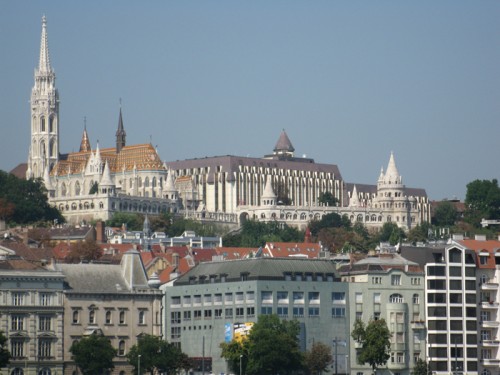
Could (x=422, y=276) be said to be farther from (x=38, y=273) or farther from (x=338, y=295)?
(x=38, y=273)

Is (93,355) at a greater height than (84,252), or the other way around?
(84,252)

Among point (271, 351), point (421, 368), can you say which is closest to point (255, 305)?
point (271, 351)

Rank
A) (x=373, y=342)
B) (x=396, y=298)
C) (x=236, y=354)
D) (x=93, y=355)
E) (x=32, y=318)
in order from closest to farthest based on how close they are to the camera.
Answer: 1. (x=93, y=355)
2. (x=236, y=354)
3. (x=373, y=342)
4. (x=32, y=318)
5. (x=396, y=298)

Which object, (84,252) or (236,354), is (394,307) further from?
(84,252)

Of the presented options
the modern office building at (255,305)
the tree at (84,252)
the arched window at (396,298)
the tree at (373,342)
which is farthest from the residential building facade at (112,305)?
the tree at (84,252)

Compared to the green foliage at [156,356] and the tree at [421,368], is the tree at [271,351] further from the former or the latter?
the tree at [421,368]

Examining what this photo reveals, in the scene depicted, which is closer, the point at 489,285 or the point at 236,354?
the point at 236,354

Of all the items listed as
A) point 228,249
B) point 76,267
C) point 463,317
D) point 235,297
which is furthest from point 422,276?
point 228,249
